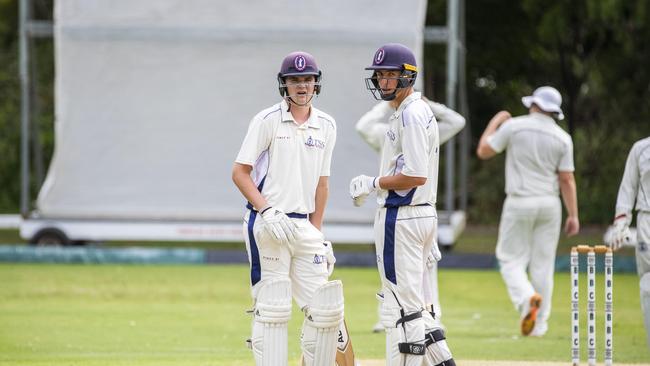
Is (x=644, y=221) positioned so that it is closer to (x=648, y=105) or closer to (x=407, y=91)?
(x=407, y=91)

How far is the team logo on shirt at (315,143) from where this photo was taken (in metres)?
6.10

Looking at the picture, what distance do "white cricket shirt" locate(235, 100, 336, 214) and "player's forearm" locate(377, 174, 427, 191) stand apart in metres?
0.41

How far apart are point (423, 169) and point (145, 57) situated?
9.48m

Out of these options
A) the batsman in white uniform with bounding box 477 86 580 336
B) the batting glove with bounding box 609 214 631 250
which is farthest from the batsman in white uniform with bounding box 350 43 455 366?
the batsman in white uniform with bounding box 477 86 580 336

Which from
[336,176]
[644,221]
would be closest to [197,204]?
[336,176]

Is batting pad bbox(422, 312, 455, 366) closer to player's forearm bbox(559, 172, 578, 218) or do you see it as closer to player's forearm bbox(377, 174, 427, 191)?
player's forearm bbox(377, 174, 427, 191)

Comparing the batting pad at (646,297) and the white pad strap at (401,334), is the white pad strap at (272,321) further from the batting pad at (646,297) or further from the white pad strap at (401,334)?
the batting pad at (646,297)

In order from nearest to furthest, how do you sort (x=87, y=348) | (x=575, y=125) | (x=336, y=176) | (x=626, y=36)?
(x=87, y=348)
(x=336, y=176)
(x=626, y=36)
(x=575, y=125)

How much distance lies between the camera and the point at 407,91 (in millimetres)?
6020

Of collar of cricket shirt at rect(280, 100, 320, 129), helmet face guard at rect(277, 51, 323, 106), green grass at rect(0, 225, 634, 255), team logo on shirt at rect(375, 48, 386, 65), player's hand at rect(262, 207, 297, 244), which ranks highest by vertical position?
team logo on shirt at rect(375, 48, 386, 65)

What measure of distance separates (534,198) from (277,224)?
12.5 feet

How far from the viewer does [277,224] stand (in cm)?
587

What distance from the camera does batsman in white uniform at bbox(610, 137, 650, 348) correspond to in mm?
6688

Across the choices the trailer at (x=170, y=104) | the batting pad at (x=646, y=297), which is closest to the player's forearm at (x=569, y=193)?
the batting pad at (x=646, y=297)
